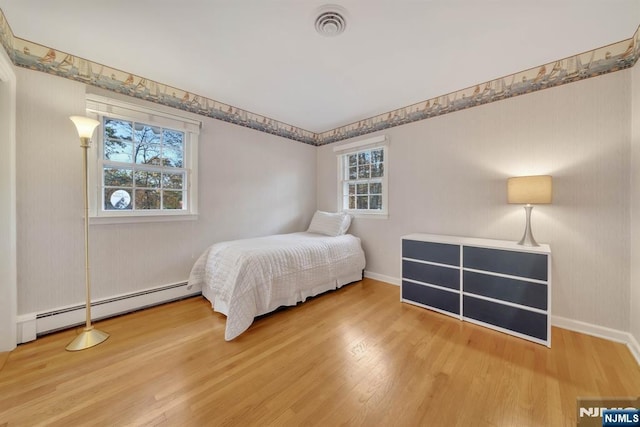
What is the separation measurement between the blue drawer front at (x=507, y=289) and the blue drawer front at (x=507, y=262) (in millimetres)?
68

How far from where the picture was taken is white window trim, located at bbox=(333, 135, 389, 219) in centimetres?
337

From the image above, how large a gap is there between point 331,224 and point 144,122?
8.48ft

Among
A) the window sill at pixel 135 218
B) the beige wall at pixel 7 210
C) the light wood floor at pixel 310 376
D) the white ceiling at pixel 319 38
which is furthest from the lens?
the window sill at pixel 135 218

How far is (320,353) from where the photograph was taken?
1784mm

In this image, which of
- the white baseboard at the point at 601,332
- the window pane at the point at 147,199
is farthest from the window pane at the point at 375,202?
the window pane at the point at 147,199

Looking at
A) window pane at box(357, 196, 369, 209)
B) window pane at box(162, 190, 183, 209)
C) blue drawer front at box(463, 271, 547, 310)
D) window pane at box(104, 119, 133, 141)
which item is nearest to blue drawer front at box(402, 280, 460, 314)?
blue drawer front at box(463, 271, 547, 310)

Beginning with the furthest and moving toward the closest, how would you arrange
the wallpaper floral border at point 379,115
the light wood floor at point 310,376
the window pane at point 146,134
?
the window pane at point 146,134
the wallpaper floral border at point 379,115
the light wood floor at point 310,376

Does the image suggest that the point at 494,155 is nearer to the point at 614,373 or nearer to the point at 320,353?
the point at 614,373

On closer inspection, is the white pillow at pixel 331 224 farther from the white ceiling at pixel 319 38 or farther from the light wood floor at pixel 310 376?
the white ceiling at pixel 319 38

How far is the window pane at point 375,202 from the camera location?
3.56m

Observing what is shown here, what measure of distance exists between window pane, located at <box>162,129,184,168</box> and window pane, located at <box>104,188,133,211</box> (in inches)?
20.1

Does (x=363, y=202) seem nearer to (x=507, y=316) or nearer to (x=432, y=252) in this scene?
(x=432, y=252)

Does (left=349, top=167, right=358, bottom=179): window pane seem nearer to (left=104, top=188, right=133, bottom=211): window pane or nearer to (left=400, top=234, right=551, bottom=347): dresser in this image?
(left=400, top=234, right=551, bottom=347): dresser

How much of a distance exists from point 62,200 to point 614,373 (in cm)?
447
